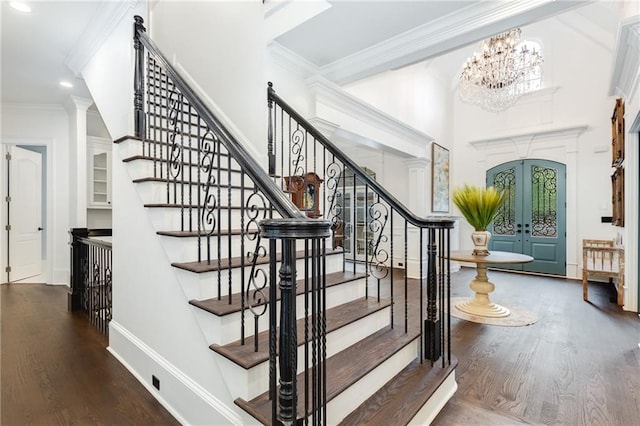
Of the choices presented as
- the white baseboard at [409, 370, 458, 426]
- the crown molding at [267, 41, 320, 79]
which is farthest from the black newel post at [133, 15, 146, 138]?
the white baseboard at [409, 370, 458, 426]

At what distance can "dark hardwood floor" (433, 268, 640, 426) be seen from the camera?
Answer: 74.4 inches

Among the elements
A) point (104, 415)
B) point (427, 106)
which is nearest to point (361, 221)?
point (427, 106)

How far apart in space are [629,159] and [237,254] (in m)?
4.75

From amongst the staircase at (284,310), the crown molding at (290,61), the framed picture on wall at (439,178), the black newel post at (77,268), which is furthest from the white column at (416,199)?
the black newel post at (77,268)

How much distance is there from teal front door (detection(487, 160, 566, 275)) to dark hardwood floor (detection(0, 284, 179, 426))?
697cm

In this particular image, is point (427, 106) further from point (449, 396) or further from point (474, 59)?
point (449, 396)

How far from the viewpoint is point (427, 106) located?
663 cm

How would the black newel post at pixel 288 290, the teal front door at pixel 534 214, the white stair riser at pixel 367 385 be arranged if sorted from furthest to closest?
the teal front door at pixel 534 214
the white stair riser at pixel 367 385
the black newel post at pixel 288 290

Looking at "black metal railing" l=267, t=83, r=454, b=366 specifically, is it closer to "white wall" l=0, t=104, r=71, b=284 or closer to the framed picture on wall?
the framed picture on wall

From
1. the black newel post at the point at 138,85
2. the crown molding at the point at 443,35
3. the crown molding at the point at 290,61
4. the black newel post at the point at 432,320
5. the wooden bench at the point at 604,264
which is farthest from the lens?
the wooden bench at the point at 604,264

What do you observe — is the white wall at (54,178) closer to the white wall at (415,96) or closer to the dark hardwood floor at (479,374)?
the dark hardwood floor at (479,374)

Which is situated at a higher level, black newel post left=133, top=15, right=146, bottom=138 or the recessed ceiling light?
the recessed ceiling light

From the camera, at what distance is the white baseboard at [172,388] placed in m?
1.61

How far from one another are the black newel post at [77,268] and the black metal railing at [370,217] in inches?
96.5
